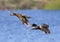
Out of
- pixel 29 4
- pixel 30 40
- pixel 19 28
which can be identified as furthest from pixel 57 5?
pixel 30 40

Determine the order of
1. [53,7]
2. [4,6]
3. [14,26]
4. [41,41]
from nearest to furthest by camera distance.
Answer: [41,41] → [14,26] → [4,6] → [53,7]

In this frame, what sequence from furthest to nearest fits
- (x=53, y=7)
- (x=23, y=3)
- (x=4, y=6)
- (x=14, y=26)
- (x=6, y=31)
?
(x=53, y=7) < (x=23, y=3) < (x=4, y=6) < (x=14, y=26) < (x=6, y=31)

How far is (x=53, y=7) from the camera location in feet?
55.6

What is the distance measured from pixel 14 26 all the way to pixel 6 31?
1.34m

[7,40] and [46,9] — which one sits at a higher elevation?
[7,40]

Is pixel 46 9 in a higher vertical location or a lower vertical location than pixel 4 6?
lower

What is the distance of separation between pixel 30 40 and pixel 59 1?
8416mm

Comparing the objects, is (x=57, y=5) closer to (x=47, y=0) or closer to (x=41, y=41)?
(x=47, y=0)

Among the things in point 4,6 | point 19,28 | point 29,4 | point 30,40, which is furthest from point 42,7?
point 30,40

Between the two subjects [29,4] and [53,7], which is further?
[53,7]

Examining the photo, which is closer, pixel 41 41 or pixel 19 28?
pixel 41 41

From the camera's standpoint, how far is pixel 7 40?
8023mm

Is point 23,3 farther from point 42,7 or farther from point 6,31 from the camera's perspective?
point 6,31

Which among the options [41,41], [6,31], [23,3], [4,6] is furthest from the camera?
[23,3]
